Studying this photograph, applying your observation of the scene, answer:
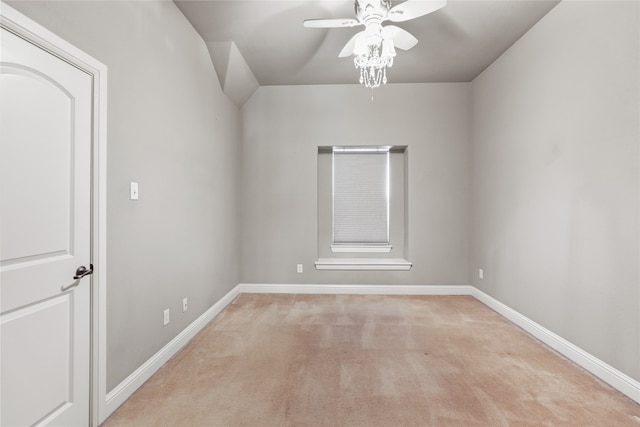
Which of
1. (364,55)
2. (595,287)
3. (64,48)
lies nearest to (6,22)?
(64,48)

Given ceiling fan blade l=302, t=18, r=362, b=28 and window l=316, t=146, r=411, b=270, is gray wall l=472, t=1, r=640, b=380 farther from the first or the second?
ceiling fan blade l=302, t=18, r=362, b=28

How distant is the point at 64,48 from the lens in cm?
143

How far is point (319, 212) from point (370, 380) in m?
2.72

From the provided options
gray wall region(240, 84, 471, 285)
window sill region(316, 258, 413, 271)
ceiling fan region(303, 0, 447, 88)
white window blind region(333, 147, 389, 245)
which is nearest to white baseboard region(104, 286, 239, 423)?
gray wall region(240, 84, 471, 285)

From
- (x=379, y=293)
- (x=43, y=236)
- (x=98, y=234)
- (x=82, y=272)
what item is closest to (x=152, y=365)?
(x=82, y=272)

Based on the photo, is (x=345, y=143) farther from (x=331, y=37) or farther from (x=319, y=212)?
(x=331, y=37)

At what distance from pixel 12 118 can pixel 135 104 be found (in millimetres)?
803

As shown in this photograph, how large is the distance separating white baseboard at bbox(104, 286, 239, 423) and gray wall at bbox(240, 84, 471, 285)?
1309 mm

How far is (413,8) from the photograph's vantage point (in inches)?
78.9

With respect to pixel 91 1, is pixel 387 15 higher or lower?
higher

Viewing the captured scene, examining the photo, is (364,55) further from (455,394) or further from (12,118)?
(455,394)

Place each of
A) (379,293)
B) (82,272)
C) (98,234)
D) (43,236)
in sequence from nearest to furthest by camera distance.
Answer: (43,236), (82,272), (98,234), (379,293)

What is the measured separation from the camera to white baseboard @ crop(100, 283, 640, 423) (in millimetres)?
1879

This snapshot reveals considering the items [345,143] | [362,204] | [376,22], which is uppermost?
[376,22]
